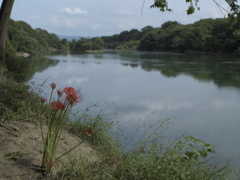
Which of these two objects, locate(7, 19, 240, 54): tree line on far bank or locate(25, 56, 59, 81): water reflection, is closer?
locate(25, 56, 59, 81): water reflection

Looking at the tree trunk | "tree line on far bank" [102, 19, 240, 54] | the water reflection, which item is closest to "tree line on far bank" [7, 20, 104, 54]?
"tree line on far bank" [102, 19, 240, 54]

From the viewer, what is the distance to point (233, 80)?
52.5 feet

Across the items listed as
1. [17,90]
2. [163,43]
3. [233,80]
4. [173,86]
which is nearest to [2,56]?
[17,90]

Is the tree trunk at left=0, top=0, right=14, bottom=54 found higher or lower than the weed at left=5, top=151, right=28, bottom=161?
higher

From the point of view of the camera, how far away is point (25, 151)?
2750 mm

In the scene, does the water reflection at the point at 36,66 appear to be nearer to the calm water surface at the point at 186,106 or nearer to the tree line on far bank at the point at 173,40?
the calm water surface at the point at 186,106

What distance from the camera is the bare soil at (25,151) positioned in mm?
2334

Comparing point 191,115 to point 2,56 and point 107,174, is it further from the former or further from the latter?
point 107,174

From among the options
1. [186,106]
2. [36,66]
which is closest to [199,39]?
[36,66]

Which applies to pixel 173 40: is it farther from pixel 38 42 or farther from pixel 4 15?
pixel 4 15

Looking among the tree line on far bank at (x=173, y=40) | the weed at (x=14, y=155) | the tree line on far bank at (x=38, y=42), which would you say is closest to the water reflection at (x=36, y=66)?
the tree line on far bank at (x=173, y=40)

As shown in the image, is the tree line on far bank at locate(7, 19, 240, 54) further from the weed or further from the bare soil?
the weed

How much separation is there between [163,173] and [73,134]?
5.80 feet

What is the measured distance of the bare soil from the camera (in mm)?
2334
